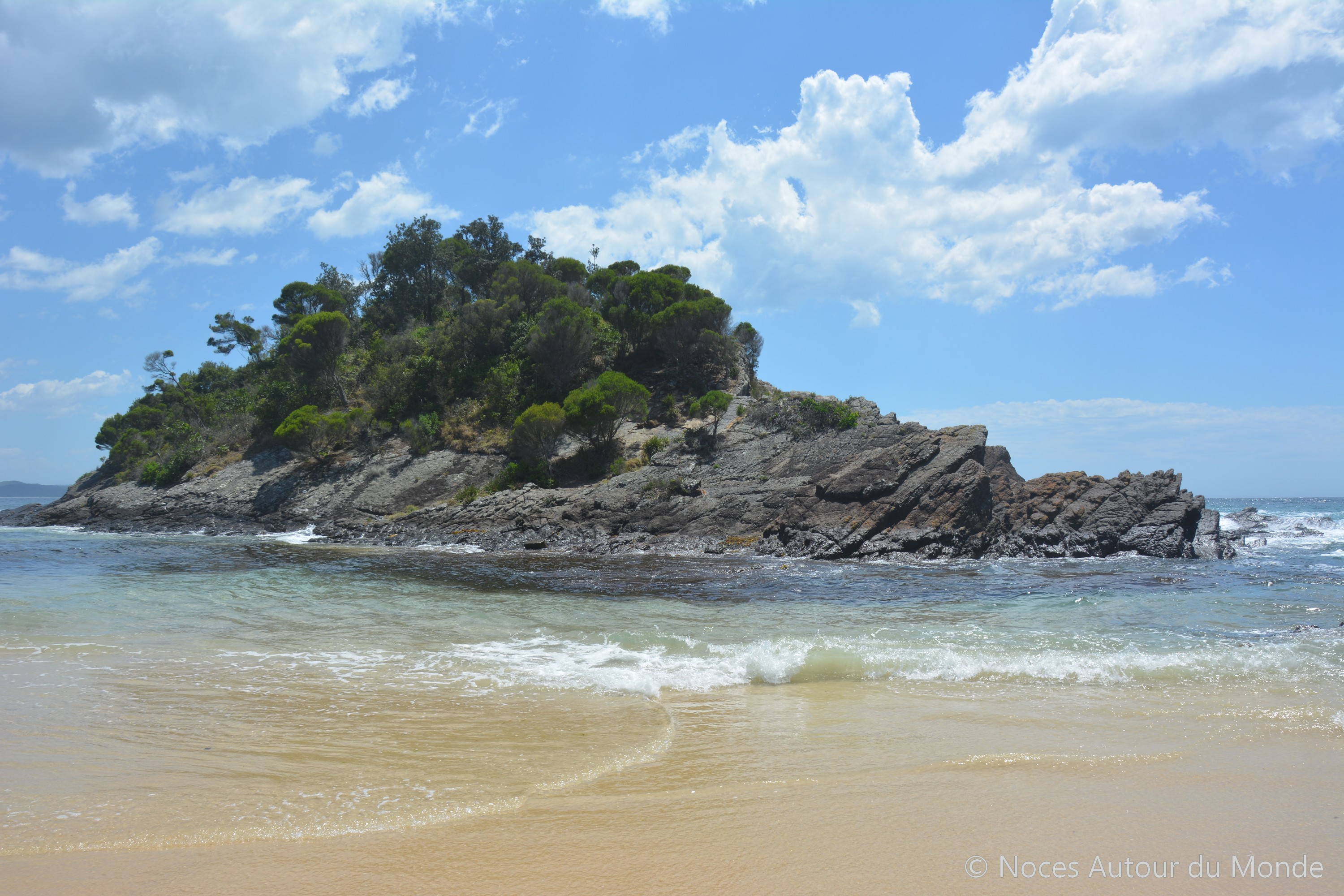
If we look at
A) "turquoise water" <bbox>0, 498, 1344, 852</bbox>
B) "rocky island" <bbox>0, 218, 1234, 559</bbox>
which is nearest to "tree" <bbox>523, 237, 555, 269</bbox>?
"rocky island" <bbox>0, 218, 1234, 559</bbox>

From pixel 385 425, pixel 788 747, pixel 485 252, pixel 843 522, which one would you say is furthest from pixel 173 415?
pixel 788 747

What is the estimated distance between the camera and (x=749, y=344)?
41.9 meters

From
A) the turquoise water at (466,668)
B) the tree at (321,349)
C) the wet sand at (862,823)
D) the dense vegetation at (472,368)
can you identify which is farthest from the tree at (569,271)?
the wet sand at (862,823)

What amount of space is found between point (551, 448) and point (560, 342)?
6842mm

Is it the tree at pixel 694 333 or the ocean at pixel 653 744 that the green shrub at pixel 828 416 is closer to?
the tree at pixel 694 333

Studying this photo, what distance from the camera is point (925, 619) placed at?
11.0 metres

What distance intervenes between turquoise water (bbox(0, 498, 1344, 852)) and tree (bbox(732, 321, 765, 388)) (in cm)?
2567

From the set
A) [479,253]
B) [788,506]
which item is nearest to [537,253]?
[479,253]

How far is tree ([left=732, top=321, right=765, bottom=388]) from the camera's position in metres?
40.9

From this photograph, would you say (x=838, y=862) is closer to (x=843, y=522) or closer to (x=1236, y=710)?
(x=1236, y=710)

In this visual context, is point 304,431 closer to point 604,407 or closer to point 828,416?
point 604,407

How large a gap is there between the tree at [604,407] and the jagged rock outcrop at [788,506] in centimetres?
155

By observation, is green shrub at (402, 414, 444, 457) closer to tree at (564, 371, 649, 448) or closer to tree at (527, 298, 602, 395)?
tree at (527, 298, 602, 395)

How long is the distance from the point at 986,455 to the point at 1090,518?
4407 mm
